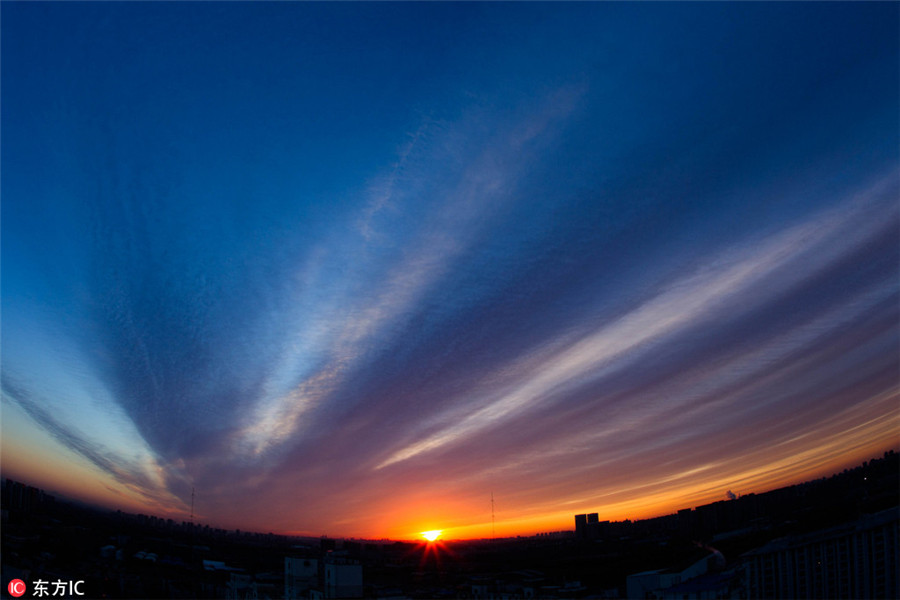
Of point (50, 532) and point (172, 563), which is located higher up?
point (50, 532)

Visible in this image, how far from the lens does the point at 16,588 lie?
78.6 feet

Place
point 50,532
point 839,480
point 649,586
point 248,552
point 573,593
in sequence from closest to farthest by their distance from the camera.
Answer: point 649,586
point 573,593
point 50,532
point 839,480
point 248,552

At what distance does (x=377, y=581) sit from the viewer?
33406mm

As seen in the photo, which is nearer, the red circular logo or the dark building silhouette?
the red circular logo

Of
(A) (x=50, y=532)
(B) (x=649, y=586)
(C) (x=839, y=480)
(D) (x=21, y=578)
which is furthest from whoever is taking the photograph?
(C) (x=839, y=480)

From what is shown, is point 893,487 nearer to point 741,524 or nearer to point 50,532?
point 741,524

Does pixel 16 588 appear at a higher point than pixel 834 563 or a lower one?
higher

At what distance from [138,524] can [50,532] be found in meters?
8.54

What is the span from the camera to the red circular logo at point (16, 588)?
23.9 m

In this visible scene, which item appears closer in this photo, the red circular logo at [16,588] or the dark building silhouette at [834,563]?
the red circular logo at [16,588]

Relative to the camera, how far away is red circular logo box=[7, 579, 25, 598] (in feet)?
78.4

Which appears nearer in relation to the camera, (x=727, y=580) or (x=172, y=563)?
(x=727, y=580)

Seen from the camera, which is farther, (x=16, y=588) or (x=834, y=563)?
(x=834, y=563)

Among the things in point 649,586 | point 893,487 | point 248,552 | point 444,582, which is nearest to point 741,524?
point 893,487
